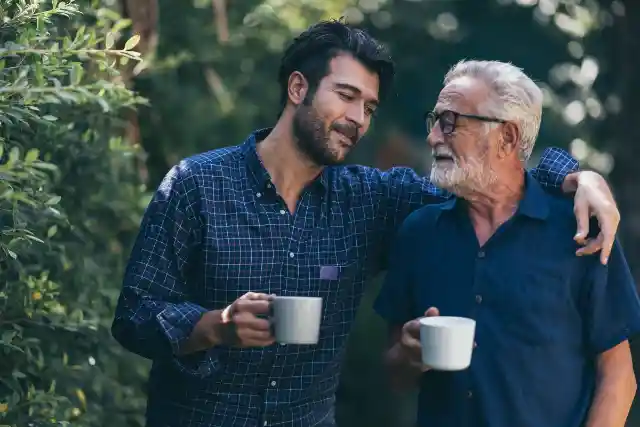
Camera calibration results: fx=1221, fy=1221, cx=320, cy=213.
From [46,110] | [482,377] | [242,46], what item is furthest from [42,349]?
[242,46]

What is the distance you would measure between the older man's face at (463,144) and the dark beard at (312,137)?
0.34 meters

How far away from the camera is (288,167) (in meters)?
3.77

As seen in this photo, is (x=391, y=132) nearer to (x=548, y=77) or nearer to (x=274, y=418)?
(x=548, y=77)

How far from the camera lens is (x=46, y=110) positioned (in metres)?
4.52

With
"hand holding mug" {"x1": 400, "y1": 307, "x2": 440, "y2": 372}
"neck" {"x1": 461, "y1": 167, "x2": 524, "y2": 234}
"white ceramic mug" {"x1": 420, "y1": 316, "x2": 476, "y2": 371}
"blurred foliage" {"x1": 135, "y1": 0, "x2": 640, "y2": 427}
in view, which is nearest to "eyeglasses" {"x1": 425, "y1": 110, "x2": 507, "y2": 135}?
"neck" {"x1": 461, "y1": 167, "x2": 524, "y2": 234}

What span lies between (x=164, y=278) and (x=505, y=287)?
975 millimetres

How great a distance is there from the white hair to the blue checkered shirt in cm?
20

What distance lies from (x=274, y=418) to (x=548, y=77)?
3950 mm

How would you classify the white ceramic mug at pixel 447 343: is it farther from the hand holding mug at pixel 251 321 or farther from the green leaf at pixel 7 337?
the green leaf at pixel 7 337

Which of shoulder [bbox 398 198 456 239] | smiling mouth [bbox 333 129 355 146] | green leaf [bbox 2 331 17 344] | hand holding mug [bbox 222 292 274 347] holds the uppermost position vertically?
smiling mouth [bbox 333 129 355 146]

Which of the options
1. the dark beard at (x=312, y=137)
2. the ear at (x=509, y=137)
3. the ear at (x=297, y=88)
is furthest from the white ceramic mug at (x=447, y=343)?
the ear at (x=297, y=88)

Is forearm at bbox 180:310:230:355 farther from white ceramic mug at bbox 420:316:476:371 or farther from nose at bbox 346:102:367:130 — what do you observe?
nose at bbox 346:102:367:130

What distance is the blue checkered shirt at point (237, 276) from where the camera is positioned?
353 cm

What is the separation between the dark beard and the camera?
3689 mm
